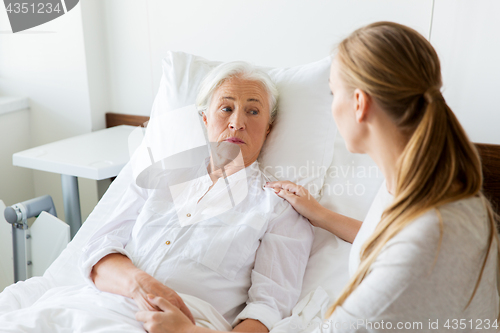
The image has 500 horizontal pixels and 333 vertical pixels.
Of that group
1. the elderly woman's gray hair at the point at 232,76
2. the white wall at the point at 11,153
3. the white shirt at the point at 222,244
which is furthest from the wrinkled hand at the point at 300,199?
the white wall at the point at 11,153

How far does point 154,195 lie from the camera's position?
1.33m

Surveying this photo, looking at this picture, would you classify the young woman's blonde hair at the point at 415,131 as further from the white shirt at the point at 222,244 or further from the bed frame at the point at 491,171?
the bed frame at the point at 491,171

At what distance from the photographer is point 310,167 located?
1.44 meters

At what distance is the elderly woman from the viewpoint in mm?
1122

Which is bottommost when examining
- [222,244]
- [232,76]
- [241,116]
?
[222,244]

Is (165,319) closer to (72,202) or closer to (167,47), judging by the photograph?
(72,202)

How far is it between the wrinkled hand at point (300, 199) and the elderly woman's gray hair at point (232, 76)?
27 centimetres

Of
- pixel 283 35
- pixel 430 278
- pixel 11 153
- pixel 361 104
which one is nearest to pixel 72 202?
pixel 11 153

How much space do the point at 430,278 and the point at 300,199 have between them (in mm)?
610

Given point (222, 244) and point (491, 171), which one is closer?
point (222, 244)

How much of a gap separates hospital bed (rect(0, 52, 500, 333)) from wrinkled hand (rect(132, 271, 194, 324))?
1.22 feet

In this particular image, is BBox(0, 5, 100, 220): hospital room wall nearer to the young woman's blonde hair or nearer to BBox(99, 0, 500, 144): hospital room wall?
BBox(99, 0, 500, 144): hospital room wall

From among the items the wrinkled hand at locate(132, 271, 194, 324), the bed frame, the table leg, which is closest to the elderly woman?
the wrinkled hand at locate(132, 271, 194, 324)

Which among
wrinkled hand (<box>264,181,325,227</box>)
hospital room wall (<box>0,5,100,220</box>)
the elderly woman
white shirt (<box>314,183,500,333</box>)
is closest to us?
white shirt (<box>314,183,500,333</box>)
